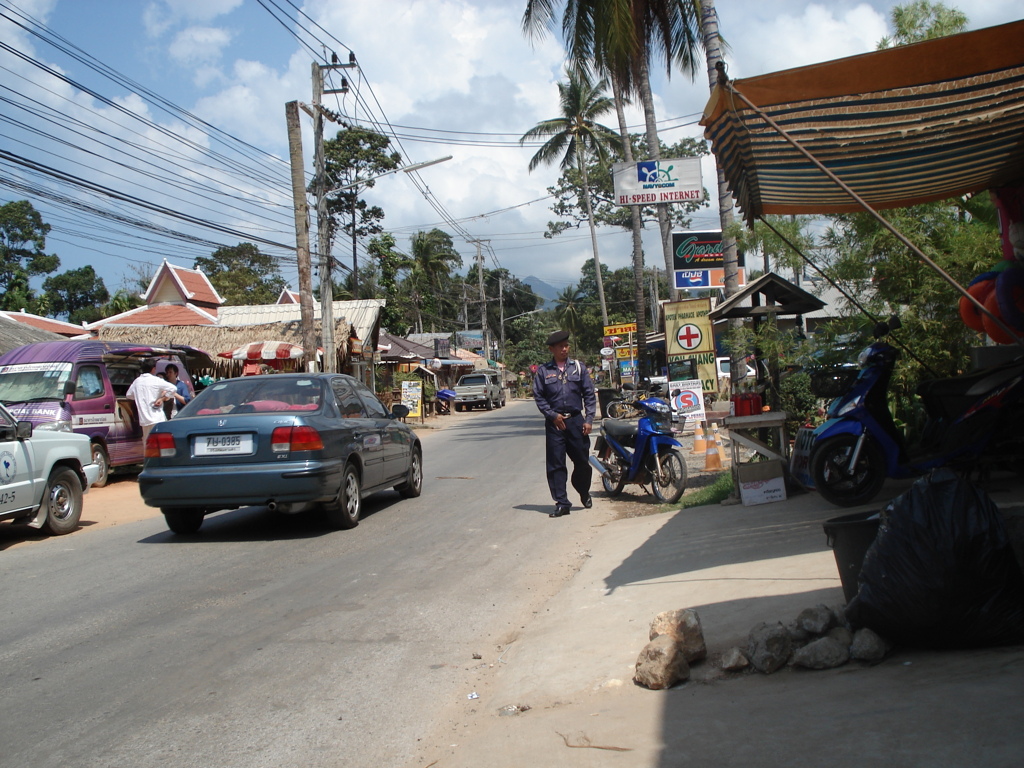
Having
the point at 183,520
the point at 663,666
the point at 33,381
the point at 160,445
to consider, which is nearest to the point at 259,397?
the point at 160,445

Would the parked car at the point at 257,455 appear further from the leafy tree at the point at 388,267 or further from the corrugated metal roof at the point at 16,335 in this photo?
the leafy tree at the point at 388,267

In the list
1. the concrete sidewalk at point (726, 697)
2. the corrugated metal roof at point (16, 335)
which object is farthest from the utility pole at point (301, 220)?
the concrete sidewalk at point (726, 697)

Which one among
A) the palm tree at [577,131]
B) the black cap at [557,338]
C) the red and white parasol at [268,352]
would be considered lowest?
the black cap at [557,338]

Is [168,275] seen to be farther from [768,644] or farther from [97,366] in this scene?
[768,644]

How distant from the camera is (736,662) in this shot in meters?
3.72

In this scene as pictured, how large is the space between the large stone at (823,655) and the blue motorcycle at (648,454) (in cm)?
567

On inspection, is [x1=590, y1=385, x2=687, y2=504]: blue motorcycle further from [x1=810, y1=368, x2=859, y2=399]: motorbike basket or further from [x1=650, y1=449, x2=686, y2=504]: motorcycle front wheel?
[x1=810, y1=368, x2=859, y2=399]: motorbike basket

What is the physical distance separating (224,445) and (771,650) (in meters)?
5.78

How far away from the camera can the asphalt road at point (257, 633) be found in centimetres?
365

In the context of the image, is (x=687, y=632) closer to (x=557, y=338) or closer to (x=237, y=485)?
(x=237, y=485)

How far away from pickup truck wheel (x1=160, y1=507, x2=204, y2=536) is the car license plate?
32.0 inches

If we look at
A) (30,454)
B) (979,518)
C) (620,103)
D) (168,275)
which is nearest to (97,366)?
(30,454)

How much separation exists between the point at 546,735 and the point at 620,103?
1035 inches

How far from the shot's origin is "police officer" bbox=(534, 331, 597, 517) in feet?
29.6
